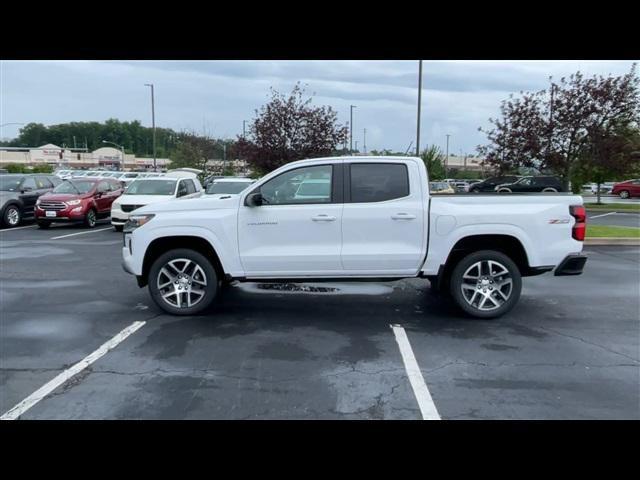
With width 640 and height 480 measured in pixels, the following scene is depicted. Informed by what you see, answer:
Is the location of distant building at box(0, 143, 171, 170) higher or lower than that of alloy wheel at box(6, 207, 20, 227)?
higher

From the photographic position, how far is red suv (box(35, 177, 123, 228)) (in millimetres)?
15273

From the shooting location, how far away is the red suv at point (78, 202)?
15273 millimetres

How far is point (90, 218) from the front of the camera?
16.1m

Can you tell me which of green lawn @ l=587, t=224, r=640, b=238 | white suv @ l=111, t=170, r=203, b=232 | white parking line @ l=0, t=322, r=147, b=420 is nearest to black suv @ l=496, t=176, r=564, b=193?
green lawn @ l=587, t=224, r=640, b=238

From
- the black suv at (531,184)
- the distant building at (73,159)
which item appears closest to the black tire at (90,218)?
the black suv at (531,184)

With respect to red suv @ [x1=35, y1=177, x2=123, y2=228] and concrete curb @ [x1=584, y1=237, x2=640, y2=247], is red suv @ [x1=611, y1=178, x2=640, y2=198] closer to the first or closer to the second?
concrete curb @ [x1=584, y1=237, x2=640, y2=247]

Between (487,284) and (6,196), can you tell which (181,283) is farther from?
(6,196)

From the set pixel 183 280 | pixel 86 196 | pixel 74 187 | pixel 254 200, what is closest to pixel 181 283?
pixel 183 280

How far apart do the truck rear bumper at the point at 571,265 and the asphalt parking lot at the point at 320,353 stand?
2.06ft

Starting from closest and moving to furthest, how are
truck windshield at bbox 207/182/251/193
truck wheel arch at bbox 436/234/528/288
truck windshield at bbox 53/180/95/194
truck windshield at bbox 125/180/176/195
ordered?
truck wheel arch at bbox 436/234/528/288
truck windshield at bbox 125/180/176/195
truck windshield at bbox 207/182/251/193
truck windshield at bbox 53/180/95/194

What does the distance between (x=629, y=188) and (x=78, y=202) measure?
35927 millimetres

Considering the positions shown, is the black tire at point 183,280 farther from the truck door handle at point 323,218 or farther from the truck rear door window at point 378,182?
the truck rear door window at point 378,182

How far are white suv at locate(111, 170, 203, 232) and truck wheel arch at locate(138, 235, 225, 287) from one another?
857 centimetres
